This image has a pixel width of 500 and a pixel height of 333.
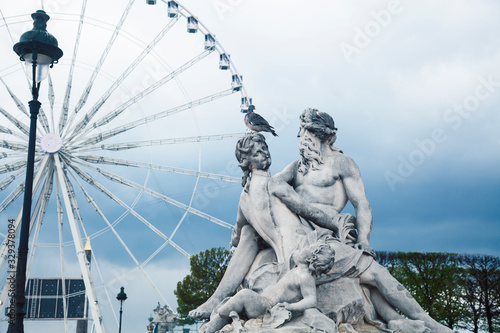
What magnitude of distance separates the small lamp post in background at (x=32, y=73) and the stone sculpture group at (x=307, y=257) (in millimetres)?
4738

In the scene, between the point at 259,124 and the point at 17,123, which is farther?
the point at 17,123

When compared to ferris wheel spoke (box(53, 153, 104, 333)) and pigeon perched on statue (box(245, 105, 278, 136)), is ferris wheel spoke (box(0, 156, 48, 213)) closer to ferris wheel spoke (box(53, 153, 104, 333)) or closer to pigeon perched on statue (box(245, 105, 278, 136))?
ferris wheel spoke (box(53, 153, 104, 333))

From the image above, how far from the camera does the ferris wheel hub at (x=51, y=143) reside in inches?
991

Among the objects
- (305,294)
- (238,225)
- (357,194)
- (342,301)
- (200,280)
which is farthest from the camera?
(200,280)

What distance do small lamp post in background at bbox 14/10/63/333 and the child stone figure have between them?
5617 mm

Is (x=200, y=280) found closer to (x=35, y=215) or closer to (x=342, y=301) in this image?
(x=35, y=215)

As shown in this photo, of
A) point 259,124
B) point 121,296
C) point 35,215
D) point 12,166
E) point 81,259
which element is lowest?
point 259,124

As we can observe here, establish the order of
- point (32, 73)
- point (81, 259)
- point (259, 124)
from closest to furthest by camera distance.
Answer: point (259, 124) → point (32, 73) → point (81, 259)

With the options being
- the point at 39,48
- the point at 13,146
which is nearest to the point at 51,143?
the point at 13,146

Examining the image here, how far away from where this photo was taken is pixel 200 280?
2914 cm

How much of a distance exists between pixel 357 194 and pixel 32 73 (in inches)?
267

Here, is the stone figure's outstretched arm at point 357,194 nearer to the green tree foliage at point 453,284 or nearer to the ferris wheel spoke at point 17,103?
the ferris wheel spoke at point 17,103

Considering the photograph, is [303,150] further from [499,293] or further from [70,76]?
[499,293]

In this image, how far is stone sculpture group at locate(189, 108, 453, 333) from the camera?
220 inches
